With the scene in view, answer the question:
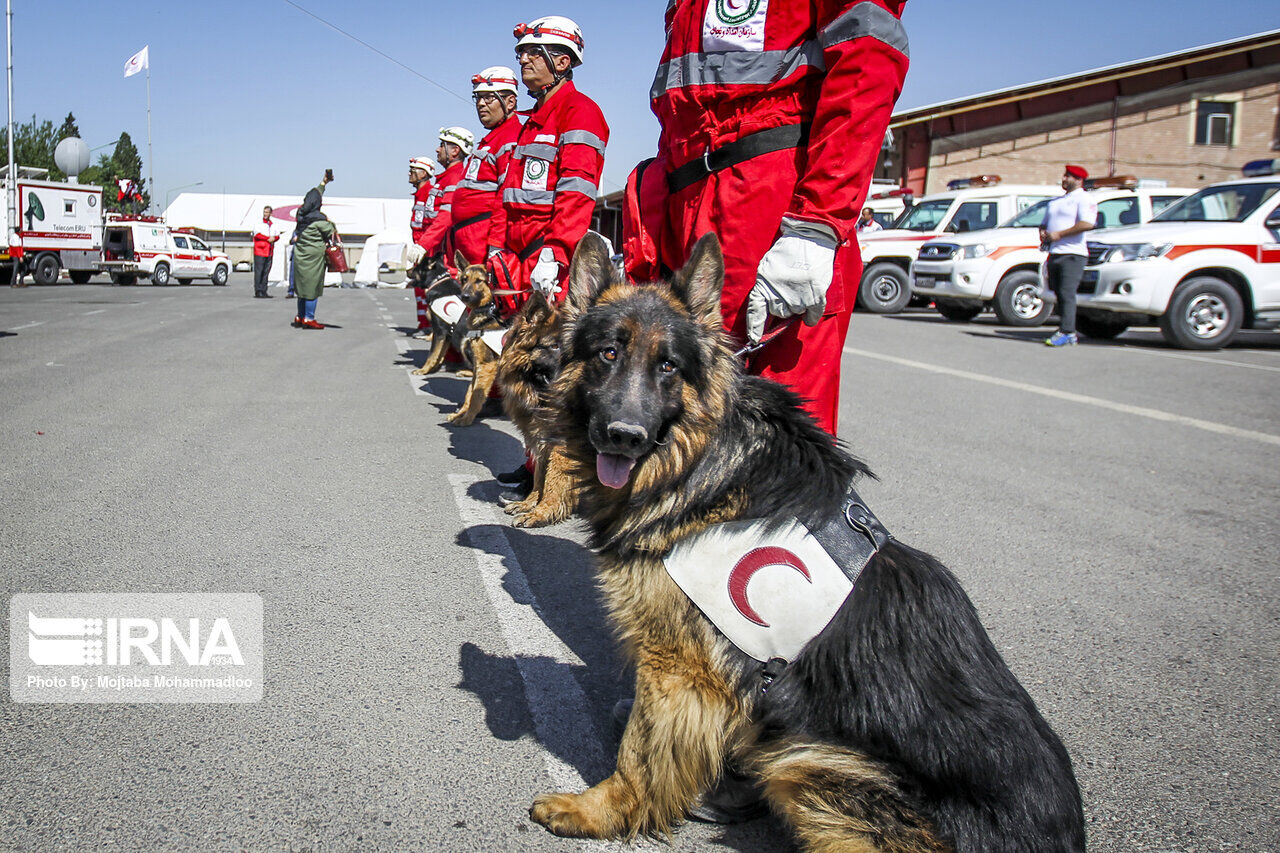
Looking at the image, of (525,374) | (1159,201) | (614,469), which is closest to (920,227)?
(1159,201)

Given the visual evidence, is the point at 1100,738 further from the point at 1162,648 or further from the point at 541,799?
the point at 541,799

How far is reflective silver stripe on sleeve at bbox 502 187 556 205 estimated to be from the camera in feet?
17.7

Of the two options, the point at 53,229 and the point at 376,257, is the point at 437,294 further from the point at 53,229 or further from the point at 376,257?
the point at 376,257

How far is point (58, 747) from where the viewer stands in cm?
242

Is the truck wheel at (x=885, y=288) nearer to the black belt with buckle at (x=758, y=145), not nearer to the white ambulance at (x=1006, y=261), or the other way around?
the white ambulance at (x=1006, y=261)

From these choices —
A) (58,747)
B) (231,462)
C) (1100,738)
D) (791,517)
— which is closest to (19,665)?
(58,747)

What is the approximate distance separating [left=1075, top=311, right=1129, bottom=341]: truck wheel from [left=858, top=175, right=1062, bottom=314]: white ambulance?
3.75 m

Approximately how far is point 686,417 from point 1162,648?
7.91 ft

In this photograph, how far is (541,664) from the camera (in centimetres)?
310

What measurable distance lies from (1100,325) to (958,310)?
11.2ft

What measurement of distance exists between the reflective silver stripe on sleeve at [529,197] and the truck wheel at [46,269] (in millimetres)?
30191

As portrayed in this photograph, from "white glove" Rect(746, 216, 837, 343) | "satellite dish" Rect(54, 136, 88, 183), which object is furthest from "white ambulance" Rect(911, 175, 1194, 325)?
"satellite dish" Rect(54, 136, 88, 183)

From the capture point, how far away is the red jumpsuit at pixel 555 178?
504cm

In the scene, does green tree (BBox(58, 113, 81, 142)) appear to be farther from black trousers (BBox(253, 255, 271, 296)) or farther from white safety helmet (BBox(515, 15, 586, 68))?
white safety helmet (BBox(515, 15, 586, 68))
